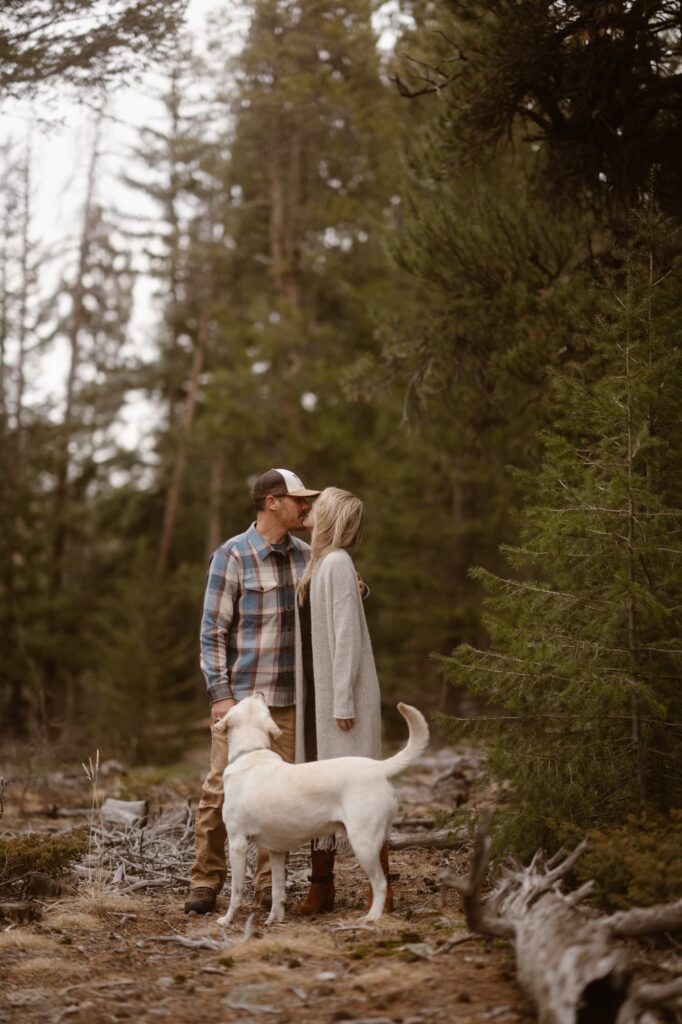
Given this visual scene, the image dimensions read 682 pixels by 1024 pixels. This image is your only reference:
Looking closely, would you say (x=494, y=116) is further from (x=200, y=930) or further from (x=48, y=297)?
(x=48, y=297)

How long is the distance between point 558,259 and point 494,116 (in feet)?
4.99

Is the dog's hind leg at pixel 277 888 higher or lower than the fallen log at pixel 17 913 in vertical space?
higher

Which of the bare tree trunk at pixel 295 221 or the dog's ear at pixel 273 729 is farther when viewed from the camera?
the bare tree trunk at pixel 295 221

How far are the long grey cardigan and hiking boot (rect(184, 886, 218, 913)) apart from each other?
124cm

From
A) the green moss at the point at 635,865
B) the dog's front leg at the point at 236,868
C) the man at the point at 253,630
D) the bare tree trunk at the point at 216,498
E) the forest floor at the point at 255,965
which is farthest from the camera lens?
the bare tree trunk at the point at 216,498

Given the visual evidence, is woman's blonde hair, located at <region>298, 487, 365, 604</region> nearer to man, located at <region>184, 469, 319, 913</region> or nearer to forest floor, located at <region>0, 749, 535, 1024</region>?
man, located at <region>184, 469, 319, 913</region>

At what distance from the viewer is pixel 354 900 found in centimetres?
631

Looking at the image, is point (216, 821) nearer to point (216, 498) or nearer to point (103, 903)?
point (103, 903)

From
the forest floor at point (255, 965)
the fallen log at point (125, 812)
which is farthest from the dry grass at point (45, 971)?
the fallen log at point (125, 812)

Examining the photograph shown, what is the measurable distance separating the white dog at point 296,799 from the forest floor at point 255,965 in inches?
14.1

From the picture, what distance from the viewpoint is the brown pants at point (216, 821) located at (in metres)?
6.28

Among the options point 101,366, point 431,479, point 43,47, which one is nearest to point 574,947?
point 43,47

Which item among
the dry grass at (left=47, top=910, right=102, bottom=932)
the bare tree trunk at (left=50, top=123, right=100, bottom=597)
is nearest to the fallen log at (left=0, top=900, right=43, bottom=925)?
the dry grass at (left=47, top=910, right=102, bottom=932)

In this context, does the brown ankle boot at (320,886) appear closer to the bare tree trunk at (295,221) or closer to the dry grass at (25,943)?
Result: the dry grass at (25,943)
